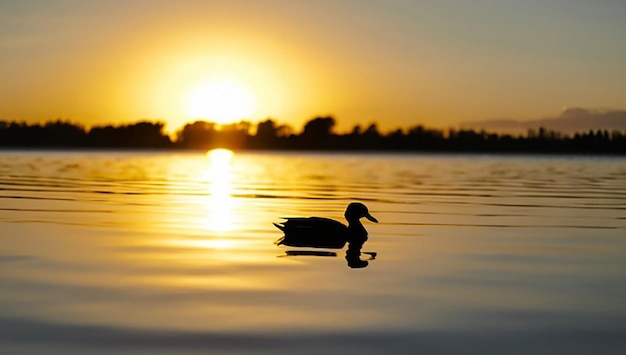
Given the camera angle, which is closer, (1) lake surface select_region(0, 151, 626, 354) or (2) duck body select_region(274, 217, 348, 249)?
(1) lake surface select_region(0, 151, 626, 354)

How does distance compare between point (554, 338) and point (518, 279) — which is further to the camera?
point (518, 279)

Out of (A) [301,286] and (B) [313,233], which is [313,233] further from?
(A) [301,286]

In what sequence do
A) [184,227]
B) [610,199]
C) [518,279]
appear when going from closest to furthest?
[518,279], [184,227], [610,199]

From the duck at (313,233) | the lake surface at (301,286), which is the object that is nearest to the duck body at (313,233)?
the duck at (313,233)

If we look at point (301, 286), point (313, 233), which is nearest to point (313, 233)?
point (313, 233)

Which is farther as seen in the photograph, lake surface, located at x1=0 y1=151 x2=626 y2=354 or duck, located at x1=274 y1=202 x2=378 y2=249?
duck, located at x1=274 y1=202 x2=378 y2=249

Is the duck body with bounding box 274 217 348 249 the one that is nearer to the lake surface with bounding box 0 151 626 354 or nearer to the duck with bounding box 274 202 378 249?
the duck with bounding box 274 202 378 249

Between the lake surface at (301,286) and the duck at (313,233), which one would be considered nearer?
the lake surface at (301,286)

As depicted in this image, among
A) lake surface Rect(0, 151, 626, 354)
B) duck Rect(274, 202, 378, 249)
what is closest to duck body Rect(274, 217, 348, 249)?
duck Rect(274, 202, 378, 249)

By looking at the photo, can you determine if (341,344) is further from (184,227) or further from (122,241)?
(184,227)

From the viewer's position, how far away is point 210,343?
28.4 feet

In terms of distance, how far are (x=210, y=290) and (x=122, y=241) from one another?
6439mm

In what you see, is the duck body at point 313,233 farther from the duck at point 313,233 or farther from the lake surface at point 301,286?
the lake surface at point 301,286

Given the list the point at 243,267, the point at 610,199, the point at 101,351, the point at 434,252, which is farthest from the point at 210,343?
the point at 610,199
